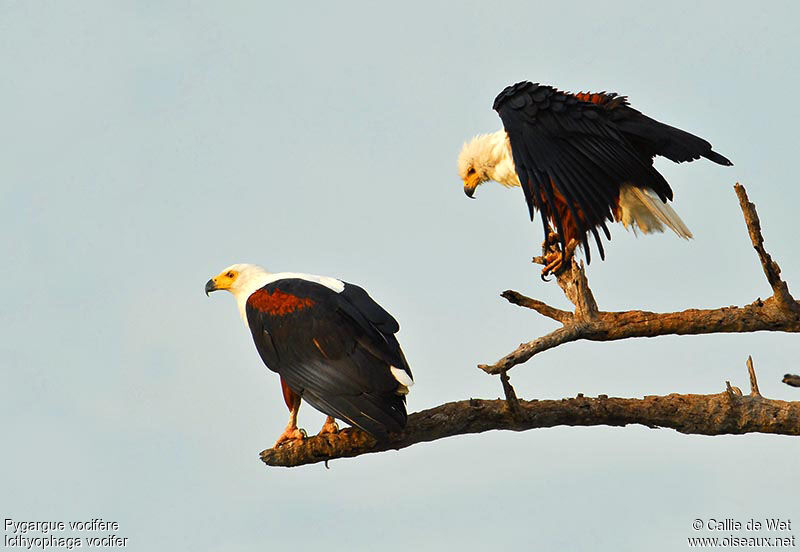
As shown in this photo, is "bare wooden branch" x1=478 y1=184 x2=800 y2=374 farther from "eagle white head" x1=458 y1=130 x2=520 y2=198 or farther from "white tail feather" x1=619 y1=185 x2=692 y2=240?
"eagle white head" x1=458 y1=130 x2=520 y2=198

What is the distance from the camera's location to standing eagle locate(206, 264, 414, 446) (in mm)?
6328

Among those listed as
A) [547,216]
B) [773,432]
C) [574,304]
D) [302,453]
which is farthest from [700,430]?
[302,453]

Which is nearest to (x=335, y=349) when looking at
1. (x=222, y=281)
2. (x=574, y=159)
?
(x=222, y=281)

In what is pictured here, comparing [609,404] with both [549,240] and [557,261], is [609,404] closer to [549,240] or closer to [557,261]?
[557,261]

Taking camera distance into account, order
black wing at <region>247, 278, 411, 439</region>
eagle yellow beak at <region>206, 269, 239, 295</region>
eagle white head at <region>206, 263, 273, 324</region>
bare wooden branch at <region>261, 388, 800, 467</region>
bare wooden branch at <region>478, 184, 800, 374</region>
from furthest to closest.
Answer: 1. eagle yellow beak at <region>206, 269, 239, 295</region>
2. eagle white head at <region>206, 263, 273, 324</region>
3. bare wooden branch at <region>478, 184, 800, 374</region>
4. bare wooden branch at <region>261, 388, 800, 467</region>
5. black wing at <region>247, 278, 411, 439</region>

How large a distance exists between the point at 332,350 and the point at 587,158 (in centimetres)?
249

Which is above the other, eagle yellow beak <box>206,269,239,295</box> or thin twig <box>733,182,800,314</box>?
eagle yellow beak <box>206,269,239,295</box>

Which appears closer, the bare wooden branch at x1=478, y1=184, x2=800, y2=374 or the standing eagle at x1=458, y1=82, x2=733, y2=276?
the bare wooden branch at x1=478, y1=184, x2=800, y2=374

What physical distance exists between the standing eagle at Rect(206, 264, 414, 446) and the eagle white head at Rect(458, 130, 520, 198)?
85.3 inches

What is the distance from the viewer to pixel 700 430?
701 cm

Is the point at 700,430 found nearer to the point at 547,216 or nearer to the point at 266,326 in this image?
the point at 547,216

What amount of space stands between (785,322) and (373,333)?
2569 millimetres

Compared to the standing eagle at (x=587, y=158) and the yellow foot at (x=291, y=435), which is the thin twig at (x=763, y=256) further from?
the yellow foot at (x=291, y=435)

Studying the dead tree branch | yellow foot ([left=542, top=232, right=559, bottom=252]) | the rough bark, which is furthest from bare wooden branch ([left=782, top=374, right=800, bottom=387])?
yellow foot ([left=542, top=232, right=559, bottom=252])
